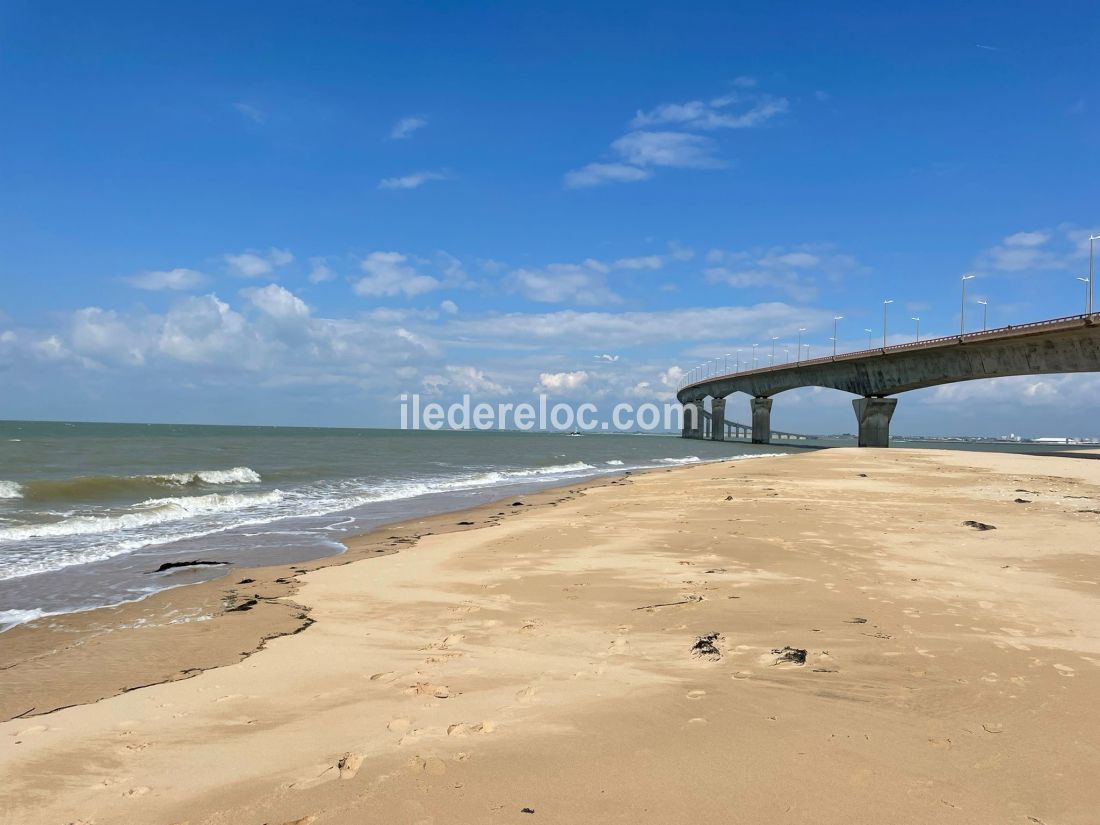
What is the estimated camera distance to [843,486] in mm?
21500

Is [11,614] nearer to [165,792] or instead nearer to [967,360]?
[165,792]

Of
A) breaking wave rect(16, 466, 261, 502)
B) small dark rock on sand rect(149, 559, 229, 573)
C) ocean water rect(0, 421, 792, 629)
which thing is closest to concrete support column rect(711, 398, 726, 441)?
ocean water rect(0, 421, 792, 629)

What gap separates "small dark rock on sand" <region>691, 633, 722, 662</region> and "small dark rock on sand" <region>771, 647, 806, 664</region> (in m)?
0.48

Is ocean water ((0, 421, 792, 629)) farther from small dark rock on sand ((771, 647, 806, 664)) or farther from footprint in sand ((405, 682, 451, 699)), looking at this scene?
small dark rock on sand ((771, 647, 806, 664))

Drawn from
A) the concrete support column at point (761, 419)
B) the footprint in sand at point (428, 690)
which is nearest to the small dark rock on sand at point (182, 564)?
the footprint in sand at point (428, 690)

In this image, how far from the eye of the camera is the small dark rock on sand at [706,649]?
558 cm

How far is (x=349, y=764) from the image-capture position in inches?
149

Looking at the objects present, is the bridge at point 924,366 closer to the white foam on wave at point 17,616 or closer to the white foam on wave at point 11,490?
the white foam on wave at point 17,616

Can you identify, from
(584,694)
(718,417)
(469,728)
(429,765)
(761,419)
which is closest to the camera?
(429,765)

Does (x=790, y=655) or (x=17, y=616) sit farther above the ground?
(x=790, y=655)

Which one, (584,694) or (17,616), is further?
(17,616)

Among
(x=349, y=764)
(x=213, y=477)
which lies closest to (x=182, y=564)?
(x=349, y=764)

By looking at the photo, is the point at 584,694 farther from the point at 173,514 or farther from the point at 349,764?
the point at 173,514

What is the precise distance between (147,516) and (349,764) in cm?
1710
